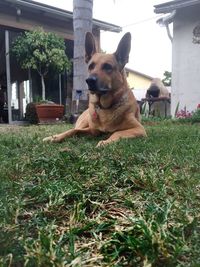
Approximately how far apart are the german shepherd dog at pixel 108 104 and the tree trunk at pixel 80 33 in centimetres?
327

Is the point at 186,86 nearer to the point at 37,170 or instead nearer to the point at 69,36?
the point at 69,36

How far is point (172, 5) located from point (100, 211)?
9.48 m

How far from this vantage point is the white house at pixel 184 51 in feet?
32.3

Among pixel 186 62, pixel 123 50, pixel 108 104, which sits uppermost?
pixel 186 62

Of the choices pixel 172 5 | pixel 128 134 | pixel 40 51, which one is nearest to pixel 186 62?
pixel 172 5

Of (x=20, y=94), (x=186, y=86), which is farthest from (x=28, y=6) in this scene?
(x=186, y=86)

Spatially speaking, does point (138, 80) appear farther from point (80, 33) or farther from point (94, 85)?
point (94, 85)

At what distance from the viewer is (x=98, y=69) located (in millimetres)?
3904

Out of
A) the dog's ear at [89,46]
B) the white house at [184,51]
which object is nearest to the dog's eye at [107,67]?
the dog's ear at [89,46]

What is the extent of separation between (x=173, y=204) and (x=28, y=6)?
9.61 metres

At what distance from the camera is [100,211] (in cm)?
134

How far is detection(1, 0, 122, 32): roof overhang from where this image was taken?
9730 mm

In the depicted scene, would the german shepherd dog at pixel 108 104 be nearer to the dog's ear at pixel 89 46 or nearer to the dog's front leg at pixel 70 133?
the dog's front leg at pixel 70 133

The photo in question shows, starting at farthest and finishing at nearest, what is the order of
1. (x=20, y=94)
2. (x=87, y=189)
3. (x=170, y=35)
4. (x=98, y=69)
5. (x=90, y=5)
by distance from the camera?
1. (x=20, y=94)
2. (x=170, y=35)
3. (x=90, y=5)
4. (x=98, y=69)
5. (x=87, y=189)
